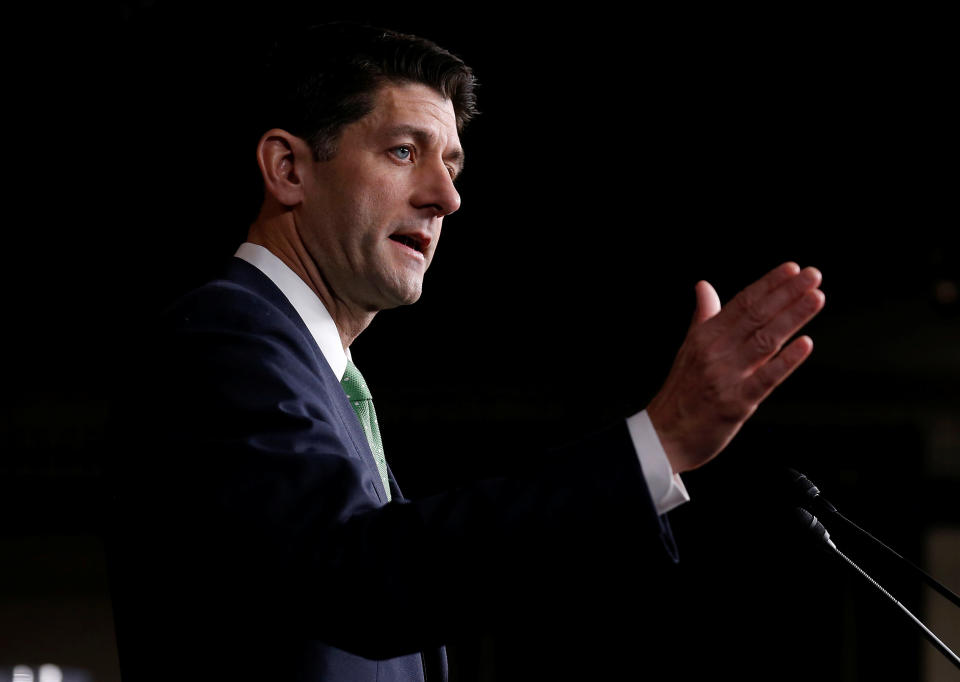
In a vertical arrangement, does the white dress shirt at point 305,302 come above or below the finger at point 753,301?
above

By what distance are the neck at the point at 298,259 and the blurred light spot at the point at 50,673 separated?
6.11 meters

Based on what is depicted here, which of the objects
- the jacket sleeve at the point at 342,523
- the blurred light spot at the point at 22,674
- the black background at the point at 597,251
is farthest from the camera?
the blurred light spot at the point at 22,674

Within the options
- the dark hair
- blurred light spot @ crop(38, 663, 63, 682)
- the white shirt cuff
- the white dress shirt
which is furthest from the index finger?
blurred light spot @ crop(38, 663, 63, 682)

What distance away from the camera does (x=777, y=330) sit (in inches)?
33.3

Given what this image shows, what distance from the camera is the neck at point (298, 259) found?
4.37 ft

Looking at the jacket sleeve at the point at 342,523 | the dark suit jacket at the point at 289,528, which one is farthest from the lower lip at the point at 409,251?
the jacket sleeve at the point at 342,523

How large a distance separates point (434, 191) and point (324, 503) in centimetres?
59

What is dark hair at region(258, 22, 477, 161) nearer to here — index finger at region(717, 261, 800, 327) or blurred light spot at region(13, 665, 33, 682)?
index finger at region(717, 261, 800, 327)

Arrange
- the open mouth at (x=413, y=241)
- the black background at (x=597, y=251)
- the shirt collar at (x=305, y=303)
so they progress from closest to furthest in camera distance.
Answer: the shirt collar at (x=305, y=303), the open mouth at (x=413, y=241), the black background at (x=597, y=251)

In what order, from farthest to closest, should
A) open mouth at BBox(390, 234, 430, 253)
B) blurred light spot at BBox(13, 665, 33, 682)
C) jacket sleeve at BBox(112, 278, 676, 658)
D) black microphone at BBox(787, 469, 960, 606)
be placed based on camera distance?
blurred light spot at BBox(13, 665, 33, 682)
open mouth at BBox(390, 234, 430, 253)
black microphone at BBox(787, 469, 960, 606)
jacket sleeve at BBox(112, 278, 676, 658)

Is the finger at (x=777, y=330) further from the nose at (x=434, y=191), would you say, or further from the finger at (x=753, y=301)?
the nose at (x=434, y=191)

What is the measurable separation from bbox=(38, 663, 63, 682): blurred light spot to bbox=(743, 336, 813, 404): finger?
22.1 ft

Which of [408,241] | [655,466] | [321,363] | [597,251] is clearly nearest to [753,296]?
[655,466]

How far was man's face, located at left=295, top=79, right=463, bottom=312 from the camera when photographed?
133 centimetres
